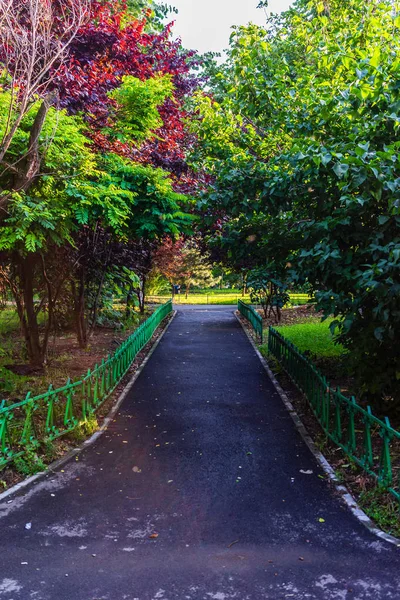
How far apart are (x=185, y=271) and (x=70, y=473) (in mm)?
33602

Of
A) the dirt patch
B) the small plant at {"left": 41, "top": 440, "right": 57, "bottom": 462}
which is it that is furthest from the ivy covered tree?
the dirt patch

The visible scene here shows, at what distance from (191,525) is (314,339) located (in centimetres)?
1120

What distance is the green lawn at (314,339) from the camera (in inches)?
523

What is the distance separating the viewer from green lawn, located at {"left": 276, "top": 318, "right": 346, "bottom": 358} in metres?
13.3

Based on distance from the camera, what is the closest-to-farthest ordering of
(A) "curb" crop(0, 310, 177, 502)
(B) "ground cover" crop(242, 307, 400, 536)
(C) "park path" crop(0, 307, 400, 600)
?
(C) "park path" crop(0, 307, 400, 600), (B) "ground cover" crop(242, 307, 400, 536), (A) "curb" crop(0, 310, 177, 502)

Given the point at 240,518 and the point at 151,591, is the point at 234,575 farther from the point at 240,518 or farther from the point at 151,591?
the point at 240,518

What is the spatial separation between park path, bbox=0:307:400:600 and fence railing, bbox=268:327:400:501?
0.52 metres

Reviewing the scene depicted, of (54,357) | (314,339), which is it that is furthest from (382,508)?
(314,339)


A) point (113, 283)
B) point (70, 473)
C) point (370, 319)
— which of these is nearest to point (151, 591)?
point (70, 473)

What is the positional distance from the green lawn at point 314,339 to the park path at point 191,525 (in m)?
4.87

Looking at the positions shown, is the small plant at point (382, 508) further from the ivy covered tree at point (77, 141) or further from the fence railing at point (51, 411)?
the ivy covered tree at point (77, 141)

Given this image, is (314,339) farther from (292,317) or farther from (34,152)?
(34,152)

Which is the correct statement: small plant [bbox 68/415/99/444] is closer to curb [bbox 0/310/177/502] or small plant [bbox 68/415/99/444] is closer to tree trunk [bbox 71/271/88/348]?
curb [bbox 0/310/177/502]

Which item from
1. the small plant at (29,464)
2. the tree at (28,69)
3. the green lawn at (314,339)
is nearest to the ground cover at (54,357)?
the small plant at (29,464)
